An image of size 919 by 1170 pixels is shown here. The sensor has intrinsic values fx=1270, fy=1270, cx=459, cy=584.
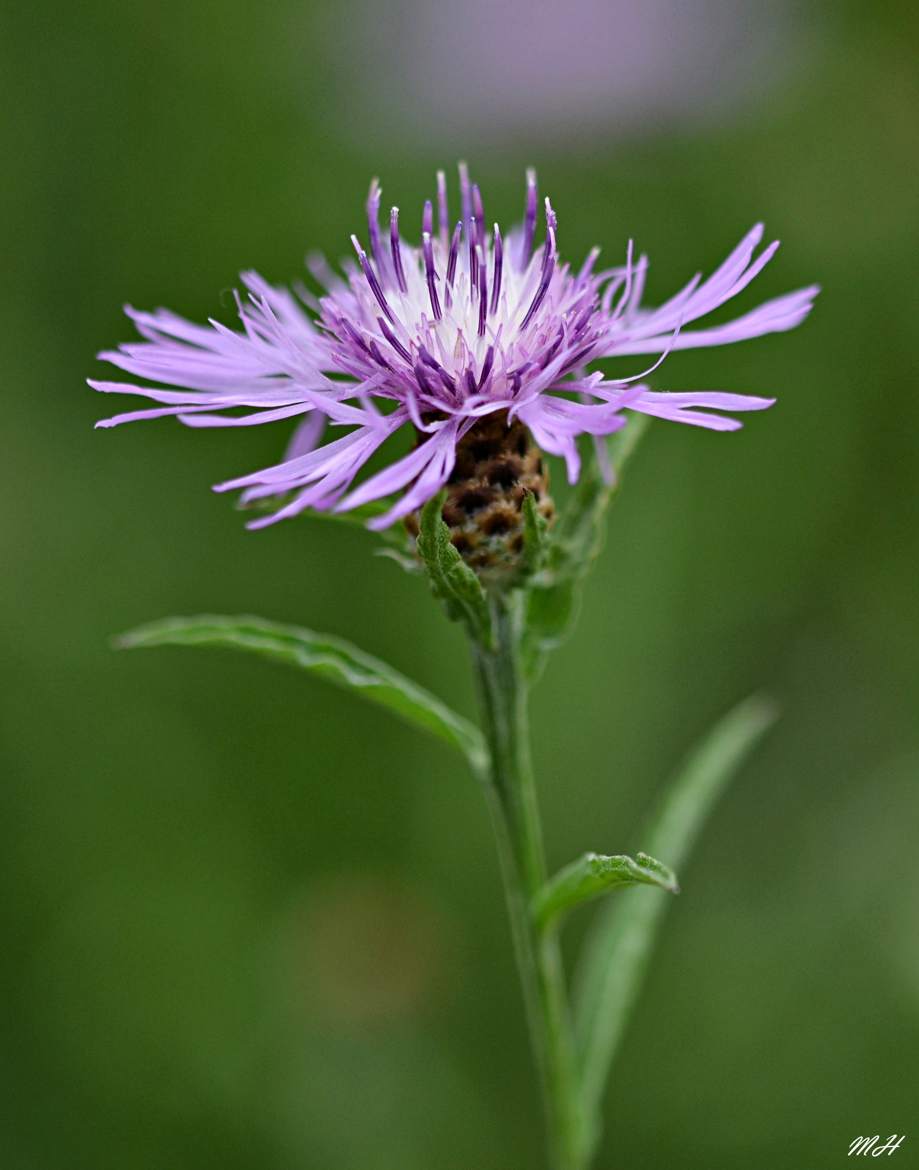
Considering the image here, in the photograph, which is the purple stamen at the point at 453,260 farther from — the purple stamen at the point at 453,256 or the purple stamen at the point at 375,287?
the purple stamen at the point at 375,287

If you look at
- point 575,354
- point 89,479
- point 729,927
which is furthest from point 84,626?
point 575,354

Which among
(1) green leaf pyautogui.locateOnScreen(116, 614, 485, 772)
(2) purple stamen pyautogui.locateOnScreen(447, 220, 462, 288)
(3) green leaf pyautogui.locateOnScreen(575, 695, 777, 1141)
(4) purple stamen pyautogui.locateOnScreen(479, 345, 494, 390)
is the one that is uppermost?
(2) purple stamen pyautogui.locateOnScreen(447, 220, 462, 288)

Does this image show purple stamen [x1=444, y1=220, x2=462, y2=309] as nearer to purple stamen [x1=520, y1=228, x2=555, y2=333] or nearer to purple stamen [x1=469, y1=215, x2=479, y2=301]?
purple stamen [x1=469, y1=215, x2=479, y2=301]

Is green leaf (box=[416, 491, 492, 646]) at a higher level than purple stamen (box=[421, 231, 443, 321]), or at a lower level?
lower

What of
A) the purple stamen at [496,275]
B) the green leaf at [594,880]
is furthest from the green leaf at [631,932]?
the purple stamen at [496,275]

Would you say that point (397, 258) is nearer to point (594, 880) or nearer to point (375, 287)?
point (375, 287)
